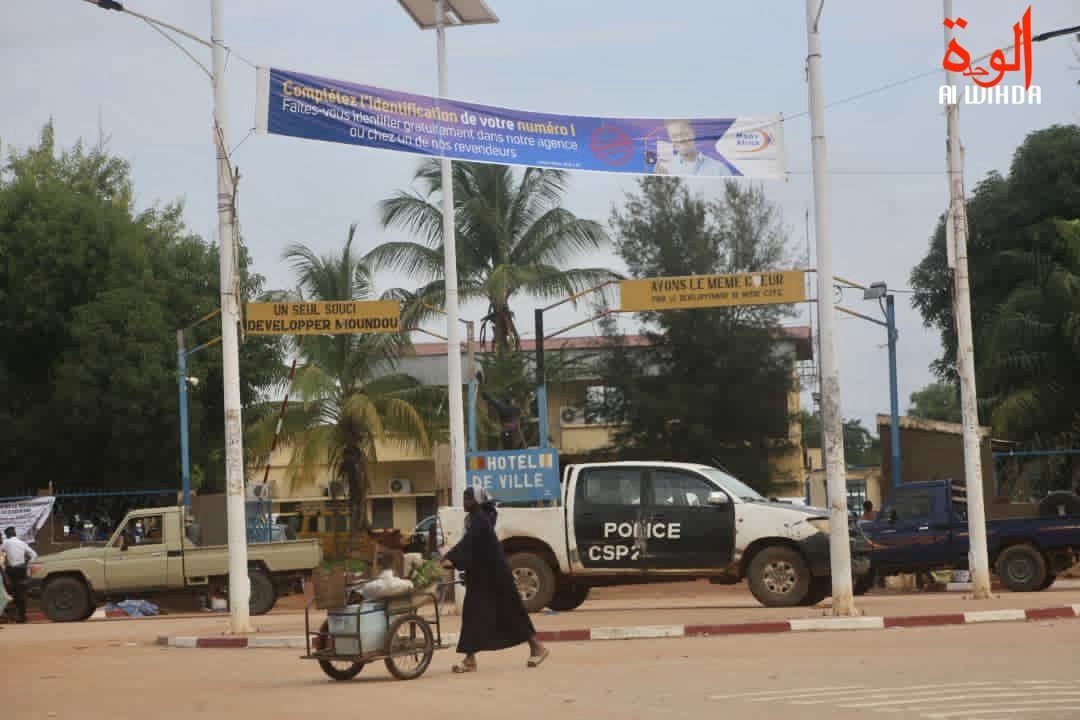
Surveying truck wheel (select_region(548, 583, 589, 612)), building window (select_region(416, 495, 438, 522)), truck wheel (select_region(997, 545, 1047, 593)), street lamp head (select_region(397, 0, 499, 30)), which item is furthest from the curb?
building window (select_region(416, 495, 438, 522))

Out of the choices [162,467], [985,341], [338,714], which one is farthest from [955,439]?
[338,714]

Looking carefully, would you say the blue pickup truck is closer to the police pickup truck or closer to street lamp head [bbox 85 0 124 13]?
the police pickup truck

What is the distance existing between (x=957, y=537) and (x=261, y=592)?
38.5ft

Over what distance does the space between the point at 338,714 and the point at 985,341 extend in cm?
3438

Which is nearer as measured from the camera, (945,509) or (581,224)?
(945,509)

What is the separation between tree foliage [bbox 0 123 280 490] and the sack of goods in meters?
28.1

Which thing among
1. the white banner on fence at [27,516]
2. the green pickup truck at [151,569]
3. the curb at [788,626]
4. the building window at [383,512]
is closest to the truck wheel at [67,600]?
the green pickup truck at [151,569]

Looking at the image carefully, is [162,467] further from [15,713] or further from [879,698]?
[879,698]

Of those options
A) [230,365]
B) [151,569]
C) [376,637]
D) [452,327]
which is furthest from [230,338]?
[151,569]

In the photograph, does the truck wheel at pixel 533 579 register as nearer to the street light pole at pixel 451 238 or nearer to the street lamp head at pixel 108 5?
the street light pole at pixel 451 238

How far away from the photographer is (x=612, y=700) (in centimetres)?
1052

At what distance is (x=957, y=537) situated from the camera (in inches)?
939

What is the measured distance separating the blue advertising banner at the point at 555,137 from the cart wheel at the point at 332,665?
25.9 ft

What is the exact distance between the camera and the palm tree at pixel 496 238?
4306cm
